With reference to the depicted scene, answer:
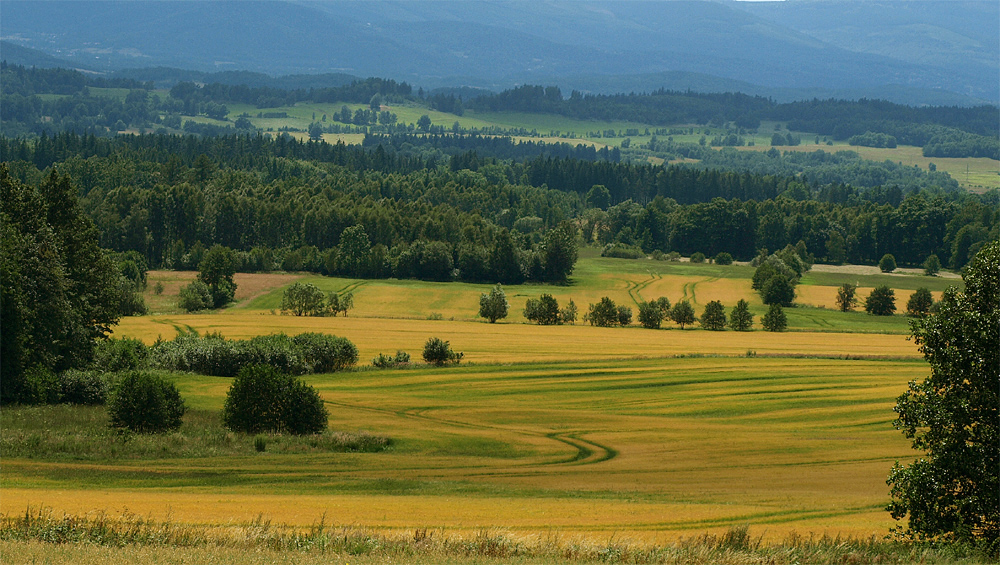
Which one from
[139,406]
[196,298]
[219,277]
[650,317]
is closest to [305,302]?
[196,298]

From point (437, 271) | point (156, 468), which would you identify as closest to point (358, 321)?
point (437, 271)

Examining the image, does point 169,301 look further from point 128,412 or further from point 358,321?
point 128,412

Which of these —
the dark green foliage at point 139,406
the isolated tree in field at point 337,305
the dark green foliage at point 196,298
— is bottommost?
the dark green foliage at point 196,298

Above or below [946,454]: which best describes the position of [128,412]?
below

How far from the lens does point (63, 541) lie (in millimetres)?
26953

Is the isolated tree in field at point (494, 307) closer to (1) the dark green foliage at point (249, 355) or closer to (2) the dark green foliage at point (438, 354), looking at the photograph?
(2) the dark green foliage at point (438, 354)

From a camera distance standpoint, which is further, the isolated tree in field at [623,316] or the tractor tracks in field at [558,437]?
the isolated tree in field at [623,316]

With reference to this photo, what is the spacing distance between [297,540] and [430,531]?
4.42m

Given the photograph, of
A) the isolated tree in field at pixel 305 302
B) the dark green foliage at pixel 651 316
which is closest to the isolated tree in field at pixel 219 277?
the isolated tree in field at pixel 305 302

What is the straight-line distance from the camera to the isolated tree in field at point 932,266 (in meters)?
184

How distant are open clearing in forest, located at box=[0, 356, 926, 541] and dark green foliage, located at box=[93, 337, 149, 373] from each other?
13.6 ft

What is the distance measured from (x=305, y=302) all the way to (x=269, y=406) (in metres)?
67.3

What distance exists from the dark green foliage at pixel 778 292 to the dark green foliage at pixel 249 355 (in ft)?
244

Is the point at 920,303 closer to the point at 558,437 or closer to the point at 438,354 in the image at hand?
the point at 438,354
